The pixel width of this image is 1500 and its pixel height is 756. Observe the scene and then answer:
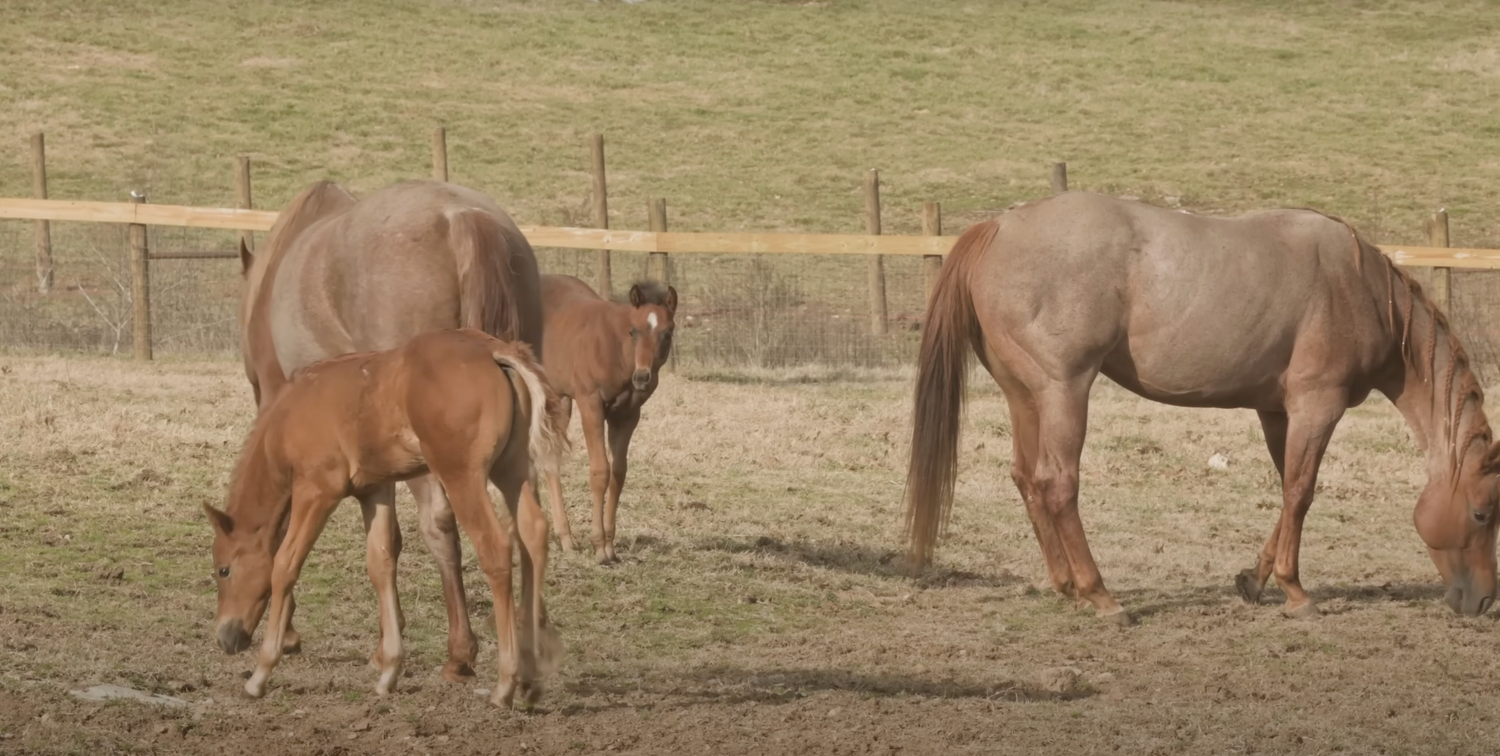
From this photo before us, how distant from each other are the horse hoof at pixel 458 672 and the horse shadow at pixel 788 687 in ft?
1.09

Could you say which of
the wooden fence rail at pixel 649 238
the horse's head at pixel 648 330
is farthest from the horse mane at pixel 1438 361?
the wooden fence rail at pixel 649 238

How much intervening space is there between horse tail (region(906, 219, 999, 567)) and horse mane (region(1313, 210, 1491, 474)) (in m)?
1.68

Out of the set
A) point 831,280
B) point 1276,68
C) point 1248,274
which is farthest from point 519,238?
point 1276,68

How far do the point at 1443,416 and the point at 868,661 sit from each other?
3093 mm

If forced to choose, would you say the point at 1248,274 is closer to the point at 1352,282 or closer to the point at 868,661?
the point at 1352,282

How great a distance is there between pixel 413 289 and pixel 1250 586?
13.2ft

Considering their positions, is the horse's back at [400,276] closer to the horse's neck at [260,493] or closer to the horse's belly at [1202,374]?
the horse's neck at [260,493]

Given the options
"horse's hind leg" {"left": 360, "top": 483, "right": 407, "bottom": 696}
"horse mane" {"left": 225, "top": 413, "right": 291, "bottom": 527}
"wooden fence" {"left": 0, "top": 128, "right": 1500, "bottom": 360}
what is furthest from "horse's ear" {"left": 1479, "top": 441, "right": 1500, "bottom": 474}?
"wooden fence" {"left": 0, "top": 128, "right": 1500, "bottom": 360}

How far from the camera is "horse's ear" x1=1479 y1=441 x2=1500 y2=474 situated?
25.3 ft

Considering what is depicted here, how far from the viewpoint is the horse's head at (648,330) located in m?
9.12

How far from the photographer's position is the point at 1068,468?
7738 mm

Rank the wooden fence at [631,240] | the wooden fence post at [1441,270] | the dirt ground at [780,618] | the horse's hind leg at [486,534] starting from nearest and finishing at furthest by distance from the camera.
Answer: the horse's hind leg at [486,534] → the dirt ground at [780,618] → the wooden fence at [631,240] → the wooden fence post at [1441,270]

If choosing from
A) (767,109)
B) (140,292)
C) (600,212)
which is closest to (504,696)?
(140,292)

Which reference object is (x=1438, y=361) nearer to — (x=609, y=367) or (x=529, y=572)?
(x=609, y=367)
